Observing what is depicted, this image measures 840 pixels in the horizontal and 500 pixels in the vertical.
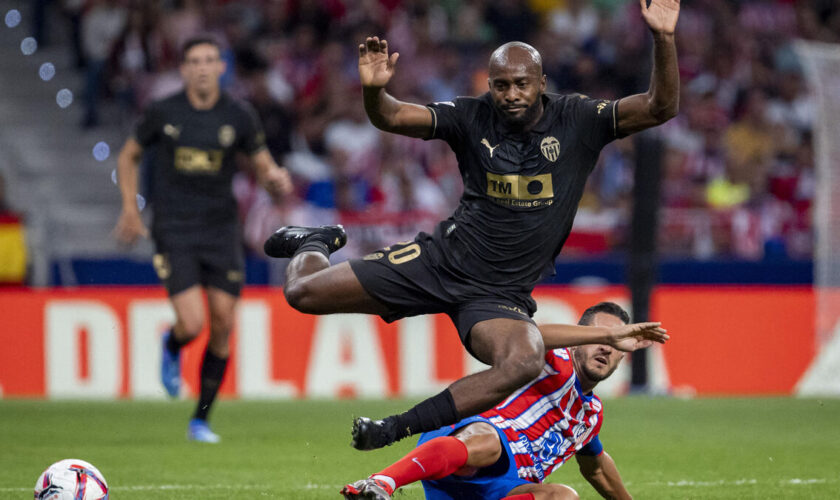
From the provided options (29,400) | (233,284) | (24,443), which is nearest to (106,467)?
(24,443)

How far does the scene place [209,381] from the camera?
880cm

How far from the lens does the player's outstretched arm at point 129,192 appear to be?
9062 millimetres

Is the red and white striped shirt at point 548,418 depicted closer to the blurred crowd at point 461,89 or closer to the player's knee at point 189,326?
the player's knee at point 189,326

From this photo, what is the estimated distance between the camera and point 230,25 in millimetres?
16938

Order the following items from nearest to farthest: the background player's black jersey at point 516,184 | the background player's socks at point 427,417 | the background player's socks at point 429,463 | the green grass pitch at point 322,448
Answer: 1. the background player's socks at point 429,463
2. the background player's socks at point 427,417
3. the background player's black jersey at point 516,184
4. the green grass pitch at point 322,448

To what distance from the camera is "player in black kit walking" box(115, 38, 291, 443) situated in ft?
29.3

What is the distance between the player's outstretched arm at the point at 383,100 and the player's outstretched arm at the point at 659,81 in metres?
0.96

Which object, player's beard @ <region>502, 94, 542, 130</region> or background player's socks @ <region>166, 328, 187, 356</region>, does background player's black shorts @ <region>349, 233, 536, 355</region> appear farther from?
background player's socks @ <region>166, 328, 187, 356</region>

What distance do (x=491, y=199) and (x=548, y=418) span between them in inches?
44.8

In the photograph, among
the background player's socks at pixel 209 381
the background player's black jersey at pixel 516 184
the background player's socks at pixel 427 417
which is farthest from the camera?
the background player's socks at pixel 209 381

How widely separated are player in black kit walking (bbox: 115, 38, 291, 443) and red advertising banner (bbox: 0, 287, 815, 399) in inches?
143

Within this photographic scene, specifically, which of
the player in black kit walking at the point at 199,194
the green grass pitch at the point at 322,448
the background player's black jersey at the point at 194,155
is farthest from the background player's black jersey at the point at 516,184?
the background player's black jersey at the point at 194,155

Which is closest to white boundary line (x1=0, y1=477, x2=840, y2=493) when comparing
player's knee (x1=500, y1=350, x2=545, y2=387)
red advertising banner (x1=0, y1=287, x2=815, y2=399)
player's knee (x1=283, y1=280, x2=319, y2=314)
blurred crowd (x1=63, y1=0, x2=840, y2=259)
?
player's knee (x1=283, y1=280, x2=319, y2=314)

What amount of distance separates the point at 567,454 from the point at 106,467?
3.22 m
